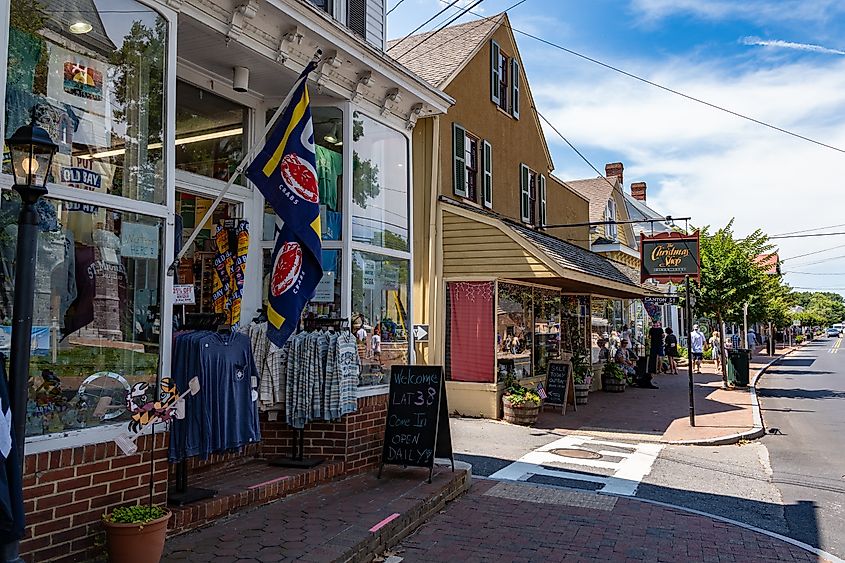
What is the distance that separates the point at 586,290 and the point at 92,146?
46.6 feet

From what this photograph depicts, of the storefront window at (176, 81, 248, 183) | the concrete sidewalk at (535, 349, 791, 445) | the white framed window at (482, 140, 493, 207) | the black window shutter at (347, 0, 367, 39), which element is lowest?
the concrete sidewalk at (535, 349, 791, 445)

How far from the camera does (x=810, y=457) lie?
10.1 m

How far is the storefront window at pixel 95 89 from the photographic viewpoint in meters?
4.27

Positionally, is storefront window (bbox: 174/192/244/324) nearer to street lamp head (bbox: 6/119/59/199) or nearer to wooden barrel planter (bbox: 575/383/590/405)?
street lamp head (bbox: 6/119/59/199)

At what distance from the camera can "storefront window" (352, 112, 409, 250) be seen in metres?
7.77

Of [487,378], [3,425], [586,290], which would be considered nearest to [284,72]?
[3,425]

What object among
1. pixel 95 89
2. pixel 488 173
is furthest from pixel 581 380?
pixel 95 89

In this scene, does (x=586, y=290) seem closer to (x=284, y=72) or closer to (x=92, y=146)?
(x=284, y=72)

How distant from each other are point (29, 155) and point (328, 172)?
4.09m

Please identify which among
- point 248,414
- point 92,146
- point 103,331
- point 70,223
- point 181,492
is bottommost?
point 181,492

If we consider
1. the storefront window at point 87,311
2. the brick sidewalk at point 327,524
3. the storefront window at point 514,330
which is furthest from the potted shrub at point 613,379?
the storefront window at point 87,311

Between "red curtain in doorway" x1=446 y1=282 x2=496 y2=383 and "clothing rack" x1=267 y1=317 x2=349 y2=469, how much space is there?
5.76 m

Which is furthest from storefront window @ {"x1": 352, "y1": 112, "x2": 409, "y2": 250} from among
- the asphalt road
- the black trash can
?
the black trash can

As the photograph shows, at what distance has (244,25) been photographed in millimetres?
6020
